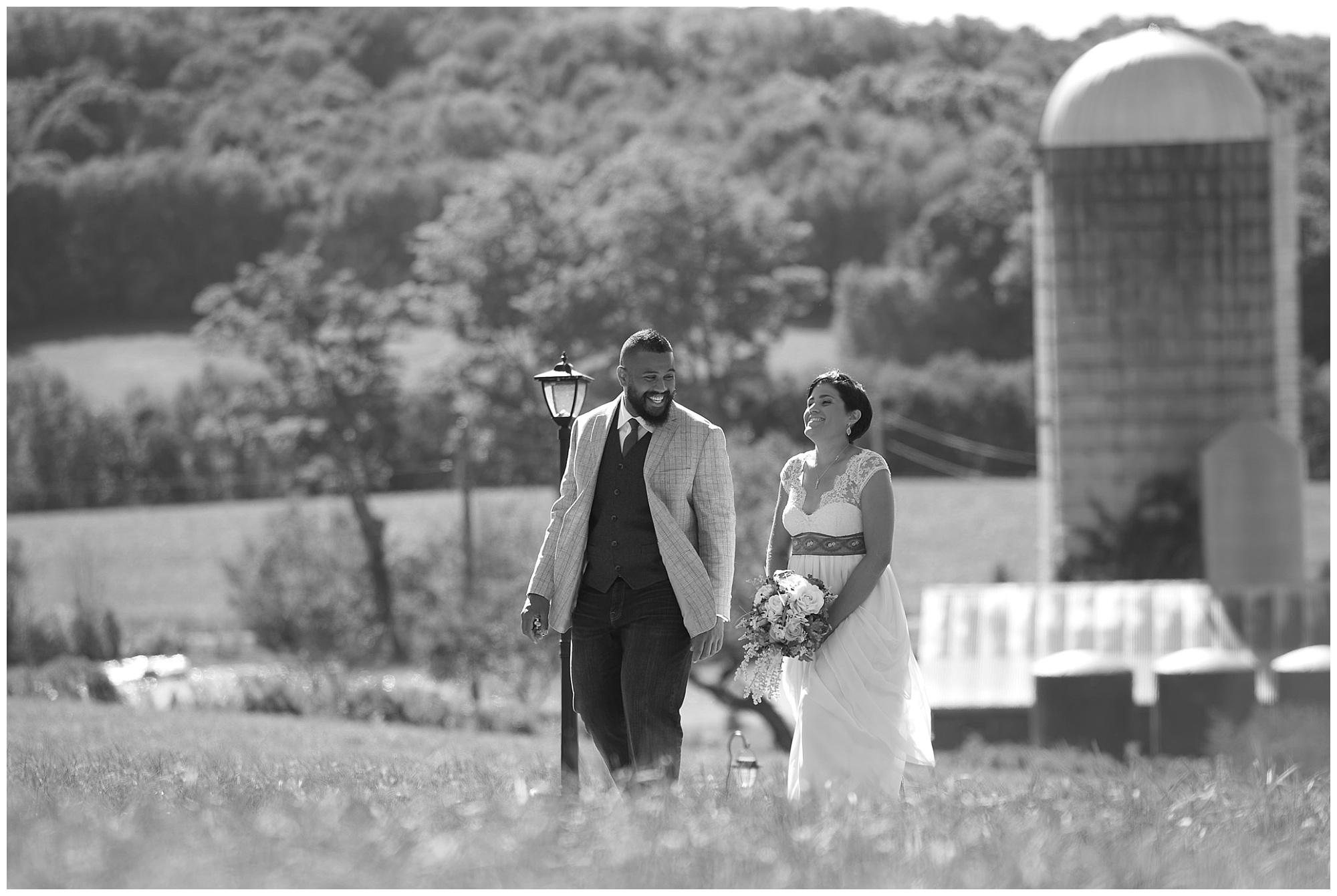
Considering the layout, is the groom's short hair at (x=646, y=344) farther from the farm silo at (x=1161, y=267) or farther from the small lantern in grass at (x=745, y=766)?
the farm silo at (x=1161, y=267)

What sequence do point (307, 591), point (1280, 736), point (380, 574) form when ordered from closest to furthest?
1. point (1280, 736)
2. point (307, 591)
3. point (380, 574)

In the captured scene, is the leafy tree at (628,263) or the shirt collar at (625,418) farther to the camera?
the leafy tree at (628,263)

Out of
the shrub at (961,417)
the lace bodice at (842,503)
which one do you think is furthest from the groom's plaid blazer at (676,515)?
the shrub at (961,417)

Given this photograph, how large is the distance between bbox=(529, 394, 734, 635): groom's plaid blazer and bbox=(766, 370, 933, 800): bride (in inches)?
18.9

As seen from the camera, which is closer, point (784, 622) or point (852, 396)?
point (784, 622)

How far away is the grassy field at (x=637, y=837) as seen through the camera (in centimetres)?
392

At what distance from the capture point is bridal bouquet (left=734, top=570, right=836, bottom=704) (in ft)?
19.4

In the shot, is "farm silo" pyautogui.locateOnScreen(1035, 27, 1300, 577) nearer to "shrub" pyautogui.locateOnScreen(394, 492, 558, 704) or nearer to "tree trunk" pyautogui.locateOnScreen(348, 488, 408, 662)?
"shrub" pyautogui.locateOnScreen(394, 492, 558, 704)

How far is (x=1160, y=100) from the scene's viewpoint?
2169cm

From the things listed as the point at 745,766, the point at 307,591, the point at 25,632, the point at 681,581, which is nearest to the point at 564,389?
the point at 745,766

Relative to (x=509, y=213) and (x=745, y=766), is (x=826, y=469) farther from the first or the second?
(x=509, y=213)

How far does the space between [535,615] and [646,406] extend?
0.85 metres

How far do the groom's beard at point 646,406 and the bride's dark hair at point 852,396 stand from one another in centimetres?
61

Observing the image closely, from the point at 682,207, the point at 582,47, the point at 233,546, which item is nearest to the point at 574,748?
the point at 682,207
